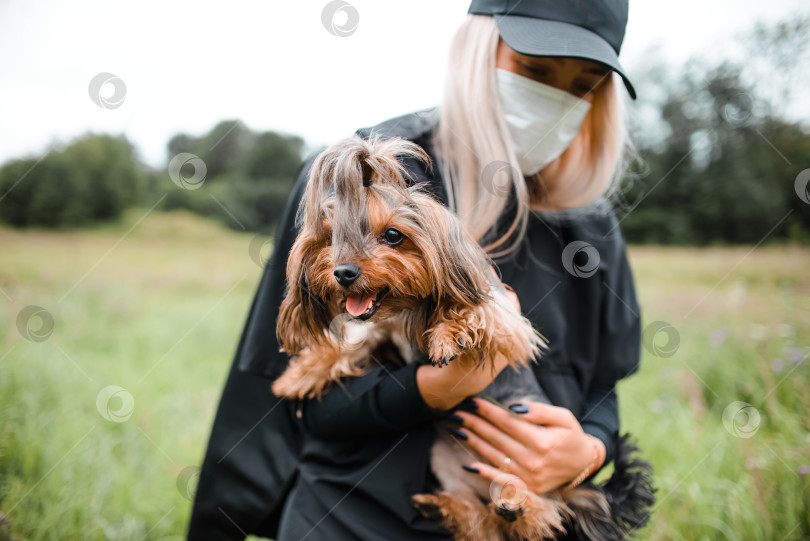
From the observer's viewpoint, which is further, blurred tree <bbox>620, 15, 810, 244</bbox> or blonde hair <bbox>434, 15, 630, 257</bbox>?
blurred tree <bbox>620, 15, 810, 244</bbox>

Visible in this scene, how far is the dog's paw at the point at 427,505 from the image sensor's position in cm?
208

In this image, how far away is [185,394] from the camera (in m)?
5.62

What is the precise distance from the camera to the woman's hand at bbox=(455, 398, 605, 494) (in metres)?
2.05

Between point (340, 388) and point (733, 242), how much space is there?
34.9ft

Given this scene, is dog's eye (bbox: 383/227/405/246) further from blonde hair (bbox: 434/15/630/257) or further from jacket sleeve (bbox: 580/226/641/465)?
jacket sleeve (bbox: 580/226/641/465)

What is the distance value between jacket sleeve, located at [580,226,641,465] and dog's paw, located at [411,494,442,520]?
0.82 m

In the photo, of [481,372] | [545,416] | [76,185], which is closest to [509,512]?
[545,416]

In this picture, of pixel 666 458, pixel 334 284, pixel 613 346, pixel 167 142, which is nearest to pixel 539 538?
pixel 613 346

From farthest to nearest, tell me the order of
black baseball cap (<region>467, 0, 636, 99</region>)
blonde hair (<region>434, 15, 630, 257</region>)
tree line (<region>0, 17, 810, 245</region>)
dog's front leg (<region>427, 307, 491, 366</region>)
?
tree line (<region>0, 17, 810, 245</region>) → blonde hair (<region>434, 15, 630, 257</region>) → black baseball cap (<region>467, 0, 636, 99</region>) → dog's front leg (<region>427, 307, 491, 366</region>)

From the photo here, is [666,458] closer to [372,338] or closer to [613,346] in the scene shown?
[613,346]

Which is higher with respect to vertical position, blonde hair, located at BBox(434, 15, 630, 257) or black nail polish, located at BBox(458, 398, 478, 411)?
blonde hair, located at BBox(434, 15, 630, 257)

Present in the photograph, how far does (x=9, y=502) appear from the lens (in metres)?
3.35

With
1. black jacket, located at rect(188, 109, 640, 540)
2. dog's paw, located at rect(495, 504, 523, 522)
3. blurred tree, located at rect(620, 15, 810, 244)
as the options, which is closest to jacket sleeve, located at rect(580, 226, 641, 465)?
black jacket, located at rect(188, 109, 640, 540)

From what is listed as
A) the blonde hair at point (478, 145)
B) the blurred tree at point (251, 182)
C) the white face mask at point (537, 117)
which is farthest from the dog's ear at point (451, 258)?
the blurred tree at point (251, 182)
